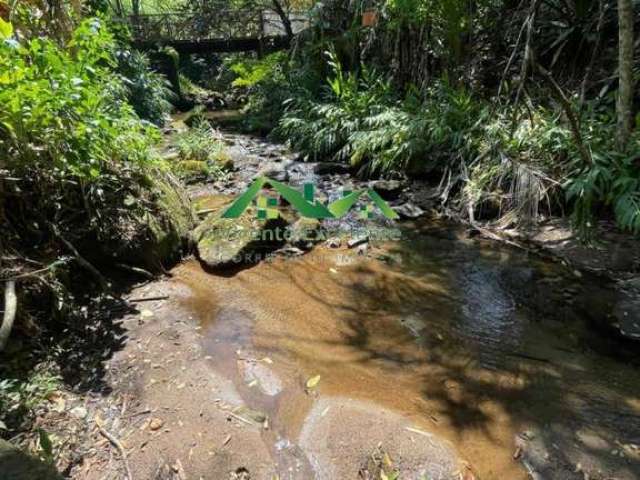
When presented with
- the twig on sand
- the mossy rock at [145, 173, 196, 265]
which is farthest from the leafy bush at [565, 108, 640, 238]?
the twig on sand

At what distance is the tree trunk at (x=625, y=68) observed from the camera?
11.3 ft

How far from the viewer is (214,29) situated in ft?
48.4

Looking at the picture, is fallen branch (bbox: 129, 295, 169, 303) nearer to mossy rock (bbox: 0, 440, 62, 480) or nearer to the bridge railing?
mossy rock (bbox: 0, 440, 62, 480)

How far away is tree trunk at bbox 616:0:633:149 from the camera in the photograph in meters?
3.43

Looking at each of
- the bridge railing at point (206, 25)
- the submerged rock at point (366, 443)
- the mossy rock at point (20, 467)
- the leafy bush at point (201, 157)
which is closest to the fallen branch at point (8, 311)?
the mossy rock at point (20, 467)

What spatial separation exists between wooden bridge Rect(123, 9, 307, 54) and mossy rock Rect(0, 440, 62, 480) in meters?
14.9

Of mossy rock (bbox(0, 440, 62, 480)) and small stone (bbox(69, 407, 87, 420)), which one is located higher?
mossy rock (bbox(0, 440, 62, 480))

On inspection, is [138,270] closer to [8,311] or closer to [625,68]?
[8,311]

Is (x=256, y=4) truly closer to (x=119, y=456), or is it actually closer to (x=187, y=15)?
(x=187, y=15)

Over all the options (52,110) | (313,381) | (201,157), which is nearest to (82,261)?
(52,110)

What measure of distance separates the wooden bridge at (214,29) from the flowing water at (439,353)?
499 inches

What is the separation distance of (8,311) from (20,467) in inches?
52.7

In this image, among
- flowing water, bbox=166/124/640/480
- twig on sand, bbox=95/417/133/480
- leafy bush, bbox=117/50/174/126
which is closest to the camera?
twig on sand, bbox=95/417/133/480

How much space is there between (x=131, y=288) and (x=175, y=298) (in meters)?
0.36
